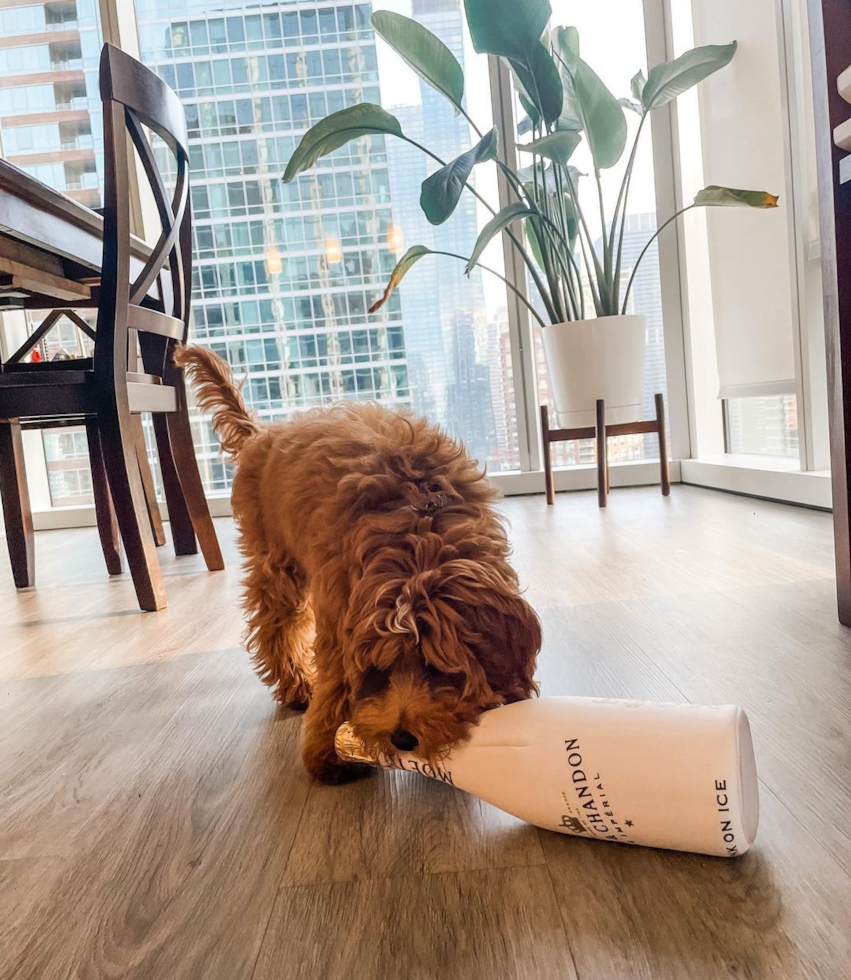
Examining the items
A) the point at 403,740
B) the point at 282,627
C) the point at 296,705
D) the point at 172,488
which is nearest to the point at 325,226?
the point at 172,488

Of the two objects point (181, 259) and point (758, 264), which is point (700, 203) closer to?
point (758, 264)

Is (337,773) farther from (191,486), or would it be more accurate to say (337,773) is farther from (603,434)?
(603,434)

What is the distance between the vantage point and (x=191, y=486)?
9.41ft

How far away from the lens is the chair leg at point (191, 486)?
2836 mm

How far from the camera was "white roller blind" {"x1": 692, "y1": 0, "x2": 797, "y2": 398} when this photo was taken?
10.3 ft

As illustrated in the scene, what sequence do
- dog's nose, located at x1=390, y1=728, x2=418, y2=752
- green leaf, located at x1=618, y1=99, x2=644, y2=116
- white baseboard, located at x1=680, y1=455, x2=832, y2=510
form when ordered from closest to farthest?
dog's nose, located at x1=390, y1=728, x2=418, y2=752, white baseboard, located at x1=680, y1=455, x2=832, y2=510, green leaf, located at x1=618, y1=99, x2=644, y2=116

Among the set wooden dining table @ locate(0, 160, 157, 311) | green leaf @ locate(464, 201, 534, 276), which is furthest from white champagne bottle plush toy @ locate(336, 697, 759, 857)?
green leaf @ locate(464, 201, 534, 276)

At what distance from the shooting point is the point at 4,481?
9.41 ft

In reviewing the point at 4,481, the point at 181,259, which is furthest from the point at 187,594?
the point at 181,259

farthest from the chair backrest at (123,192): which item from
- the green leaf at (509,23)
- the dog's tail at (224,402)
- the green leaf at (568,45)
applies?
the green leaf at (568,45)

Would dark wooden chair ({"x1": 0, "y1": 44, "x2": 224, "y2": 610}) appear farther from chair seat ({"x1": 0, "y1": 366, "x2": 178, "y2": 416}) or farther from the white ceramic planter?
the white ceramic planter

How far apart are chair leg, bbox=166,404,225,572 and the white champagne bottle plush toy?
2083 millimetres

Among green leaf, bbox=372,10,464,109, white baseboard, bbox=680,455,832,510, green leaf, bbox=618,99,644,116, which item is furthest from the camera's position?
green leaf, bbox=618,99,644,116

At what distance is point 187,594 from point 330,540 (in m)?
1.56
